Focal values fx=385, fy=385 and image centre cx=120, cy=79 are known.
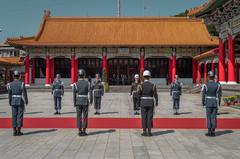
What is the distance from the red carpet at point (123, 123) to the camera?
11.5m

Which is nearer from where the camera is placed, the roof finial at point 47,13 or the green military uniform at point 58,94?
the green military uniform at point 58,94

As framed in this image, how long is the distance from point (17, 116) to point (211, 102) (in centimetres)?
498

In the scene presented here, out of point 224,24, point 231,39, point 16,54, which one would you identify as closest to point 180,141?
point 231,39

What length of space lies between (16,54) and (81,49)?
40234 millimetres

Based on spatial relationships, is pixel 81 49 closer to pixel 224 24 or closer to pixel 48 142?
pixel 224 24

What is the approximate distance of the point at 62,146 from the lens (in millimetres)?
8102

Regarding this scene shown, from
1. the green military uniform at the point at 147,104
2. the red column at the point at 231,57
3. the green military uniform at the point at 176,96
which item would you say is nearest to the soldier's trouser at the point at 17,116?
the green military uniform at the point at 147,104

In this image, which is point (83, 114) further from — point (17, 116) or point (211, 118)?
point (211, 118)

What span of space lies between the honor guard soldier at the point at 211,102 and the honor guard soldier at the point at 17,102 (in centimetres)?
473

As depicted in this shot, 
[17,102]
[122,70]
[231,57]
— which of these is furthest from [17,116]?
[122,70]

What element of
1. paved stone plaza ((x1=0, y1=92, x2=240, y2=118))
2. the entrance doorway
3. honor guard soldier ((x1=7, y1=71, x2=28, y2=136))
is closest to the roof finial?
the entrance doorway

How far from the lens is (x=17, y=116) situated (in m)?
9.84

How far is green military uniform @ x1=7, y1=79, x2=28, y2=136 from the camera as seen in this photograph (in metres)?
9.69

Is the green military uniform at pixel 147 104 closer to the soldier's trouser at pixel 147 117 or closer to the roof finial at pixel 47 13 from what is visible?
the soldier's trouser at pixel 147 117
